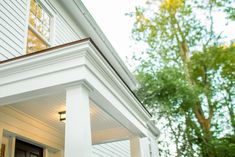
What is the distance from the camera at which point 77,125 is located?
3277 mm

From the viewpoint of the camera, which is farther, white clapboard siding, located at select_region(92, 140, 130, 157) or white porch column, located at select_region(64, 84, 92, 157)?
white clapboard siding, located at select_region(92, 140, 130, 157)

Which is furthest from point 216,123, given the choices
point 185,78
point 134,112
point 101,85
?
point 101,85

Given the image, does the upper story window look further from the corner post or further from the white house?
the corner post

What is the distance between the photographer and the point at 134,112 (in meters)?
5.50

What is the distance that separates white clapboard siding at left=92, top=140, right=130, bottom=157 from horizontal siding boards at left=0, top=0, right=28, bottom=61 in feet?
11.6

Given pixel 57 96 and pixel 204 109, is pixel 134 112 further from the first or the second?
pixel 204 109

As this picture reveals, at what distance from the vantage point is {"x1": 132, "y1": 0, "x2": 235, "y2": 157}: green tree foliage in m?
15.4

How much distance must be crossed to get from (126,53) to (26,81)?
1412 cm

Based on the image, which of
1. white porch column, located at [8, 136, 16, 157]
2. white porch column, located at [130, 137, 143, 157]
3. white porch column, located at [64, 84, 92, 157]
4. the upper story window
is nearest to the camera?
white porch column, located at [64, 84, 92, 157]

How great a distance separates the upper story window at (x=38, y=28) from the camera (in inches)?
239

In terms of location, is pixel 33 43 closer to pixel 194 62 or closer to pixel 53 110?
pixel 53 110

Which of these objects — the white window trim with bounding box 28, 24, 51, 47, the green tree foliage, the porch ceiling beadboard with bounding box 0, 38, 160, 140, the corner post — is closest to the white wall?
the porch ceiling beadboard with bounding box 0, 38, 160, 140

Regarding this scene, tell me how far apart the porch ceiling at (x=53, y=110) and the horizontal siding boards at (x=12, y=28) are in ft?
3.12

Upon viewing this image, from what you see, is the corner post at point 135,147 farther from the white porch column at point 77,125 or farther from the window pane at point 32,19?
the window pane at point 32,19
